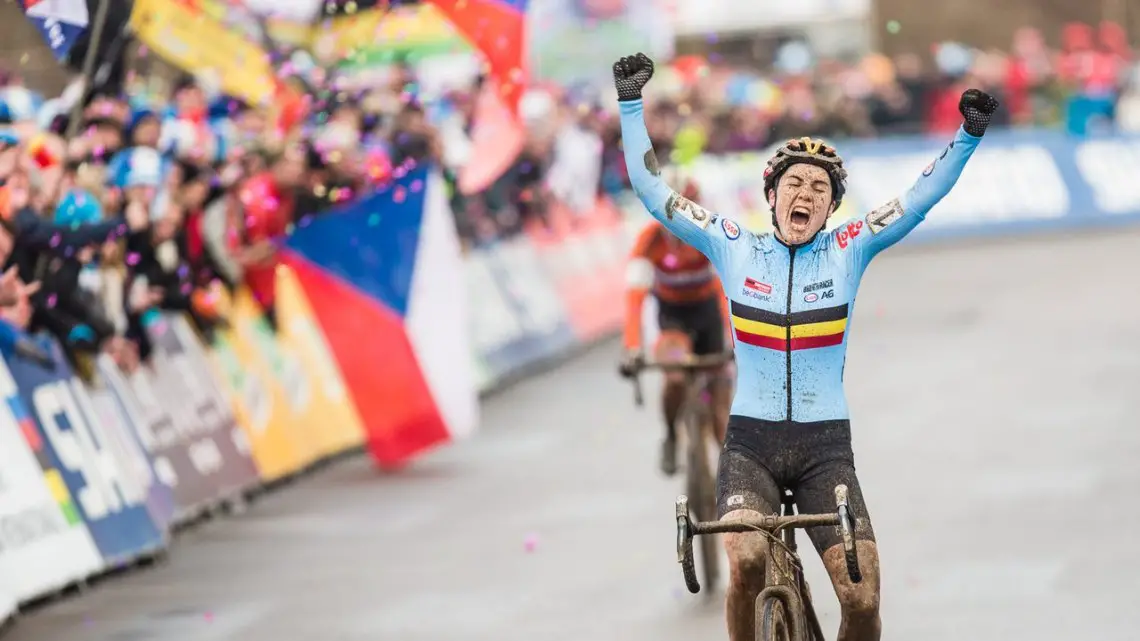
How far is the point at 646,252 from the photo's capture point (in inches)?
462

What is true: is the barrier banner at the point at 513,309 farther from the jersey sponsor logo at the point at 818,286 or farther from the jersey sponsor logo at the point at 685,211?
the jersey sponsor logo at the point at 818,286

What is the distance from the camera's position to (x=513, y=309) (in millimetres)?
21656

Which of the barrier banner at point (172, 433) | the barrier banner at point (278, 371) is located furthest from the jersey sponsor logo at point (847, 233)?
the barrier banner at point (278, 371)

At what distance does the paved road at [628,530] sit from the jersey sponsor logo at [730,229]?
2.87 meters

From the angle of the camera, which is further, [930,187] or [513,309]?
[513,309]

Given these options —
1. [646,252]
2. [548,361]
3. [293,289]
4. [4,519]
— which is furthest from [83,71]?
[548,361]

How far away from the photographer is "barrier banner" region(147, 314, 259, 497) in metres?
14.2

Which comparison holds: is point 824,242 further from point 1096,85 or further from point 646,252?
point 1096,85

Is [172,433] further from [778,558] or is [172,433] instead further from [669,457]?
[778,558]

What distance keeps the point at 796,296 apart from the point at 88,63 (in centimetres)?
569

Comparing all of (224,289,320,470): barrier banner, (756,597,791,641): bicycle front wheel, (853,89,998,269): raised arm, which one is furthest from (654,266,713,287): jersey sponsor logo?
(756,597,791,641): bicycle front wheel

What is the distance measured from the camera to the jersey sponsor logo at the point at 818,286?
7.20 m

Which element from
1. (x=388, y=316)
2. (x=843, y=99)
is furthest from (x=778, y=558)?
(x=843, y=99)

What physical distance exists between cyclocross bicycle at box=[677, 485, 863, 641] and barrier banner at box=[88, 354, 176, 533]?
6.74 metres
